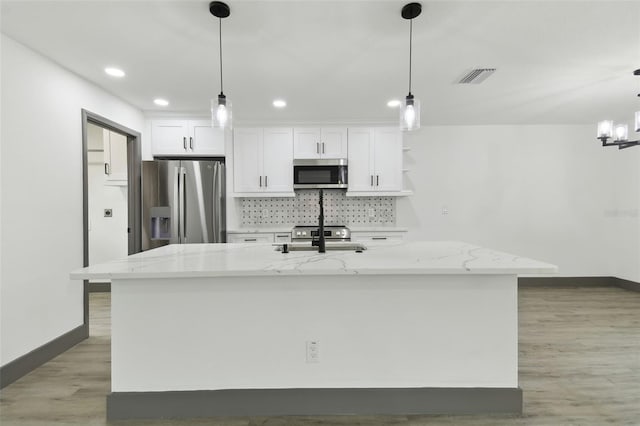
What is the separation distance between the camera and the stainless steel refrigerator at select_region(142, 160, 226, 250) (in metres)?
4.20

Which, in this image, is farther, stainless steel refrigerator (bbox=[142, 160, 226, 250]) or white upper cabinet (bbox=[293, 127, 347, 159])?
white upper cabinet (bbox=[293, 127, 347, 159])

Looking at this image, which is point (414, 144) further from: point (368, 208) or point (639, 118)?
point (639, 118)

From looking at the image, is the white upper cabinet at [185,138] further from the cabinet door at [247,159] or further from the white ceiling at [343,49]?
the white ceiling at [343,49]

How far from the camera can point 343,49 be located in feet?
8.55

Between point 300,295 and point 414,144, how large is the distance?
382 centimetres

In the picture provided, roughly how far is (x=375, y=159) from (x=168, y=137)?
2.80 metres

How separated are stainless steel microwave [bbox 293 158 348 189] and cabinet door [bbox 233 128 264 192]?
0.53 metres

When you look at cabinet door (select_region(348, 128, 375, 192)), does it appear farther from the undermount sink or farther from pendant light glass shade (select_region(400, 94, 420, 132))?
pendant light glass shade (select_region(400, 94, 420, 132))

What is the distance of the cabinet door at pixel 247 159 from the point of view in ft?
15.3

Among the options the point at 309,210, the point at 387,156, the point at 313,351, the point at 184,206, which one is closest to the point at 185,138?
the point at 184,206

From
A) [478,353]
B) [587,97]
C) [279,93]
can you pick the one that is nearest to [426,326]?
[478,353]

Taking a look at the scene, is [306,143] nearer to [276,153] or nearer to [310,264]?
[276,153]

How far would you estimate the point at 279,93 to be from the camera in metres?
3.63

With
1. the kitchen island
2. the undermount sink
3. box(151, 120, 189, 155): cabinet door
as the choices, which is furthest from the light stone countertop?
the kitchen island
